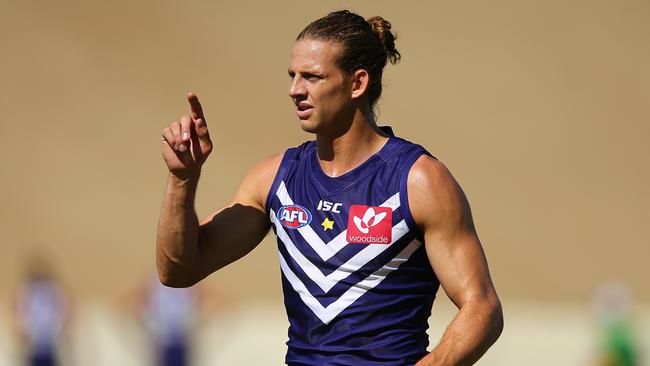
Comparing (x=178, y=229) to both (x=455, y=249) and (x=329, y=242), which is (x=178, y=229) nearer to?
(x=329, y=242)

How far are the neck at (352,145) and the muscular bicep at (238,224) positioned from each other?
0.26 meters

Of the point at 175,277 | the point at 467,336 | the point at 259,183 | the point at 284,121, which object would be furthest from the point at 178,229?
the point at 284,121

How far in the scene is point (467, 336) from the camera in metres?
4.42

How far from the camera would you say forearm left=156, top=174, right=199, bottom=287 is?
4840 mm

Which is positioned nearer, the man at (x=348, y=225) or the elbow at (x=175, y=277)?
the man at (x=348, y=225)

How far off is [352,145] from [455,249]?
1.99 ft


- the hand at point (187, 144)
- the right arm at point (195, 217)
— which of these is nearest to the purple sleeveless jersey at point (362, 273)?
the right arm at point (195, 217)
